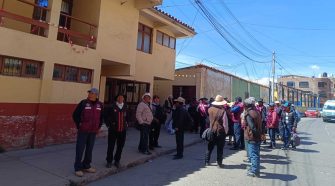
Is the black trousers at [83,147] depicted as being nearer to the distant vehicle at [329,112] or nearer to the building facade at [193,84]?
the building facade at [193,84]

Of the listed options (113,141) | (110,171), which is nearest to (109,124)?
(113,141)

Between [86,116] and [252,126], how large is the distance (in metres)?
3.80

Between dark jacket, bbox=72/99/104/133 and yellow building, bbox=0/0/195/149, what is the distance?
309cm

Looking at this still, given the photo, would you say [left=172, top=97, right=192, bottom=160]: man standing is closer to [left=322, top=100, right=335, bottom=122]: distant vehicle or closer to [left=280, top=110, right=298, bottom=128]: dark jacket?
[left=280, top=110, right=298, bottom=128]: dark jacket

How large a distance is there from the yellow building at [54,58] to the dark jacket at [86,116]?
309 cm

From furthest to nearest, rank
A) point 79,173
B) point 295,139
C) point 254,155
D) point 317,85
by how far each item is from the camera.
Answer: point 317,85
point 295,139
point 254,155
point 79,173

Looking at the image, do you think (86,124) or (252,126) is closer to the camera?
(86,124)

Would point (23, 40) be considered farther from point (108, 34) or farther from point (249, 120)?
point (249, 120)

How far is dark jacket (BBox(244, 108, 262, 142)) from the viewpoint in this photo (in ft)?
23.5

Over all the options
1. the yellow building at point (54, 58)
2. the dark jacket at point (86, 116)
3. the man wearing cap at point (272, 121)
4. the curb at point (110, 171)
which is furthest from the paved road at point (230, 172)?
the yellow building at point (54, 58)

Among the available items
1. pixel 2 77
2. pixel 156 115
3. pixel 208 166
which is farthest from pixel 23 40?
pixel 208 166

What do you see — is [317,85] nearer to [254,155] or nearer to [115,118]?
[254,155]

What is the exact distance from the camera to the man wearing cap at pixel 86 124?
6582 millimetres

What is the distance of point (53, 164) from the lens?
7383 mm
